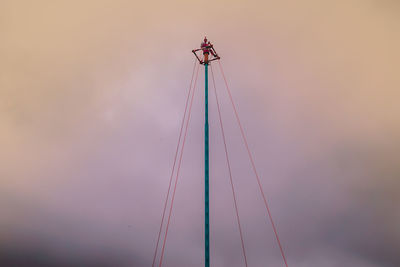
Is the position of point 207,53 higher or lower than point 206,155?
higher

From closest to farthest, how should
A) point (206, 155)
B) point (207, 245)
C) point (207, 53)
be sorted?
point (207, 245)
point (206, 155)
point (207, 53)

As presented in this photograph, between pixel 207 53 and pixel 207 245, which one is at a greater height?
pixel 207 53

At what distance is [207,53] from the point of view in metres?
23.0

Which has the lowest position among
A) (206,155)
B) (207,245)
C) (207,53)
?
(207,245)

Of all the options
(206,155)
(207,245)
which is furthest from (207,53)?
(207,245)

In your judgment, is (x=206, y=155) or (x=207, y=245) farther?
(x=206, y=155)

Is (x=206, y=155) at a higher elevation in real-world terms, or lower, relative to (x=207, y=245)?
higher

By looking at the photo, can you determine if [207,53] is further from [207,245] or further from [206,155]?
[207,245]

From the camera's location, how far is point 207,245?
56.2 feet

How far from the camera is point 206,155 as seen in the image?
19812mm

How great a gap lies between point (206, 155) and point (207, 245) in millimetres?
6627

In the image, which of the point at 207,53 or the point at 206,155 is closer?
the point at 206,155

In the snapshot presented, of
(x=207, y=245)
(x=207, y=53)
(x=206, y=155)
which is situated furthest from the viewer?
(x=207, y=53)

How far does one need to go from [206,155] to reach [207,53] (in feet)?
32.2
